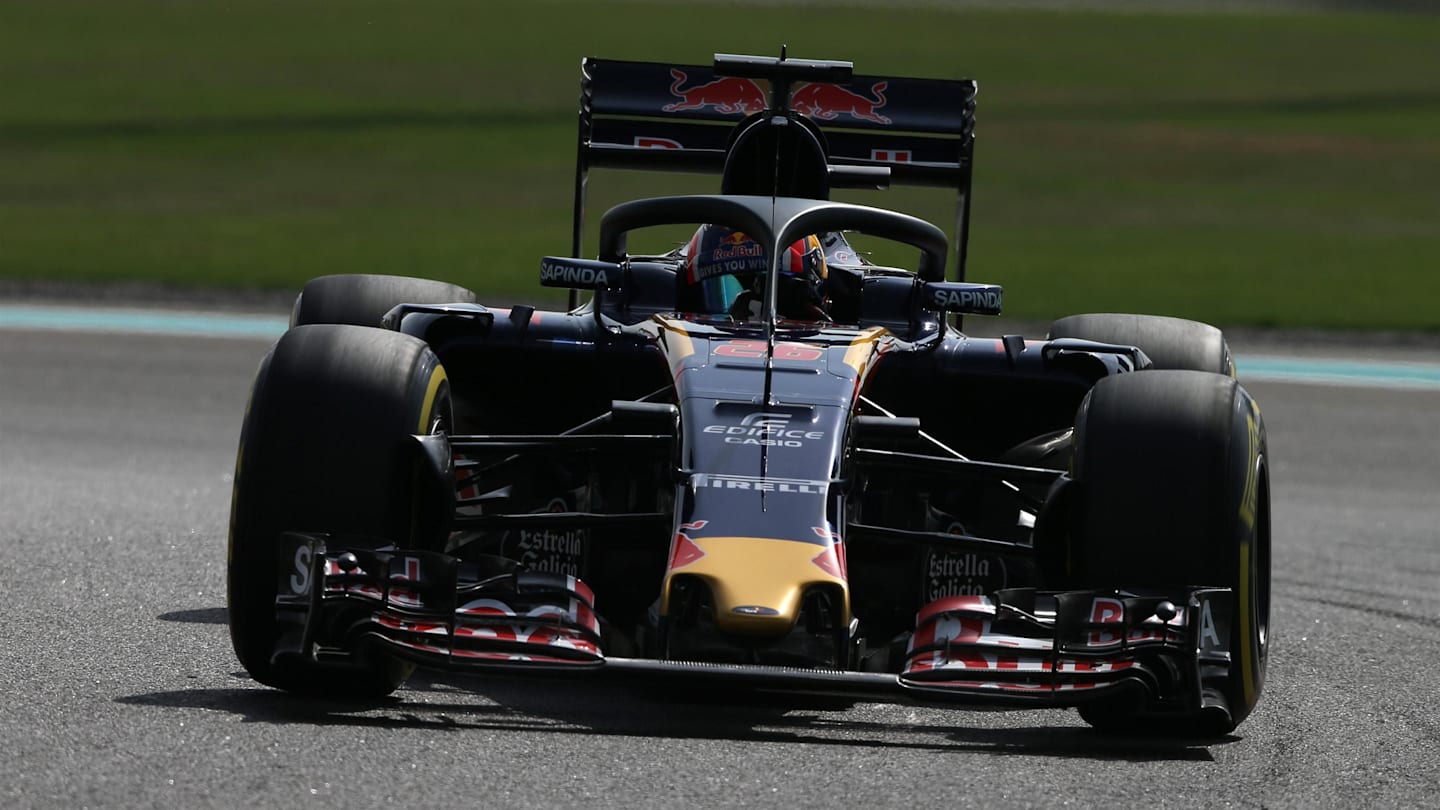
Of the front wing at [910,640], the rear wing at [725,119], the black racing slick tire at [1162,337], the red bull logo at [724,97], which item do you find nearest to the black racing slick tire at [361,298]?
the rear wing at [725,119]

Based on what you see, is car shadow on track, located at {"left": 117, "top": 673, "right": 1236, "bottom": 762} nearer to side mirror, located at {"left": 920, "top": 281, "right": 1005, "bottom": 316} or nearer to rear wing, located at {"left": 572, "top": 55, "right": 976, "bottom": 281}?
side mirror, located at {"left": 920, "top": 281, "right": 1005, "bottom": 316}

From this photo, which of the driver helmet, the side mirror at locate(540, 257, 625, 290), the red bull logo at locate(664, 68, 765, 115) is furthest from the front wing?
the red bull logo at locate(664, 68, 765, 115)

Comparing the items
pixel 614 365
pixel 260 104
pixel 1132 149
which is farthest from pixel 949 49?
pixel 614 365

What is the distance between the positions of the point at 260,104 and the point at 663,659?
36957 mm

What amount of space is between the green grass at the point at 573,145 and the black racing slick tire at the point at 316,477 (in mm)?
3925

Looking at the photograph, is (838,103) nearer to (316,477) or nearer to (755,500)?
(755,500)

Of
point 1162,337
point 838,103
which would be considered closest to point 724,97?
point 838,103

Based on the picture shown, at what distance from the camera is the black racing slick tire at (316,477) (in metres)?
5.57

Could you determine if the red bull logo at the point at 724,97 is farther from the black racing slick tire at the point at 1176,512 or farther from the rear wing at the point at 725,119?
the black racing slick tire at the point at 1176,512

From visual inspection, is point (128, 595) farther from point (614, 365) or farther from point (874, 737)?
point (874, 737)

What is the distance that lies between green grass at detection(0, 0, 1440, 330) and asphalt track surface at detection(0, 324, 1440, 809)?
3.38 metres

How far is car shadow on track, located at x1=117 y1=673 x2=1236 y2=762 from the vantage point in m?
5.41

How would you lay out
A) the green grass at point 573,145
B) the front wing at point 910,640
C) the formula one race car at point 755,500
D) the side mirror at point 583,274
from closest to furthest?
the front wing at point 910,640
the formula one race car at point 755,500
the side mirror at point 583,274
the green grass at point 573,145

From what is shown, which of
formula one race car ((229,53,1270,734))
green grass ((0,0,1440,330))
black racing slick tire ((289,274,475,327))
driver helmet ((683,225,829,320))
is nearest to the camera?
formula one race car ((229,53,1270,734))
